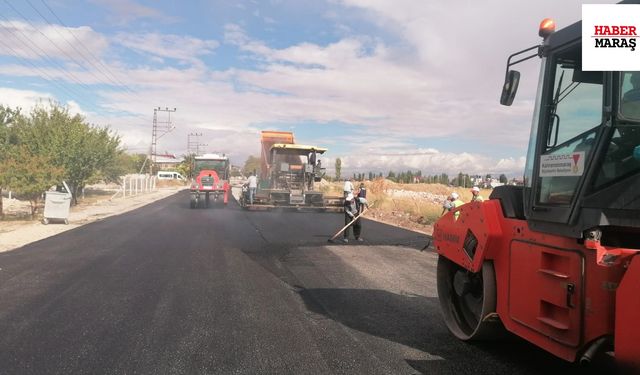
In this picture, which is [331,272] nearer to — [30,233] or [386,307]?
[386,307]

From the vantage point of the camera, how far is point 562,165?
3613mm

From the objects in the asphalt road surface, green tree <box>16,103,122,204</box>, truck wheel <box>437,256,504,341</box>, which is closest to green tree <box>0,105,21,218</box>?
green tree <box>16,103,122,204</box>

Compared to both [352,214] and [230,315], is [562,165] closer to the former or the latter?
[230,315]

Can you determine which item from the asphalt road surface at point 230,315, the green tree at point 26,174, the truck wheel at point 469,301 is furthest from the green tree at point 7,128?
the truck wheel at point 469,301

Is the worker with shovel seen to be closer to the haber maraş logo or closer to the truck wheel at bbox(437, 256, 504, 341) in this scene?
the truck wheel at bbox(437, 256, 504, 341)

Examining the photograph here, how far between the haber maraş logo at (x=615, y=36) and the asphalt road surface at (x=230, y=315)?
266 centimetres

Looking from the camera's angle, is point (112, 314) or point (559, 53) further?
point (112, 314)

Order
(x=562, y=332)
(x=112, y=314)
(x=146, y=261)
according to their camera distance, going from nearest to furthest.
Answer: (x=562, y=332)
(x=112, y=314)
(x=146, y=261)

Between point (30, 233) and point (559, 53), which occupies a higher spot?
point (559, 53)

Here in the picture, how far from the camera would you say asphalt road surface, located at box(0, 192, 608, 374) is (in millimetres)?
4336

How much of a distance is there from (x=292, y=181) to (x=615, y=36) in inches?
904

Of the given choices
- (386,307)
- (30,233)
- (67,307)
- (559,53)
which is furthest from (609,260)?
(30,233)

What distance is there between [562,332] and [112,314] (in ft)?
15.6

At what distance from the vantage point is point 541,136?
3904 millimetres
